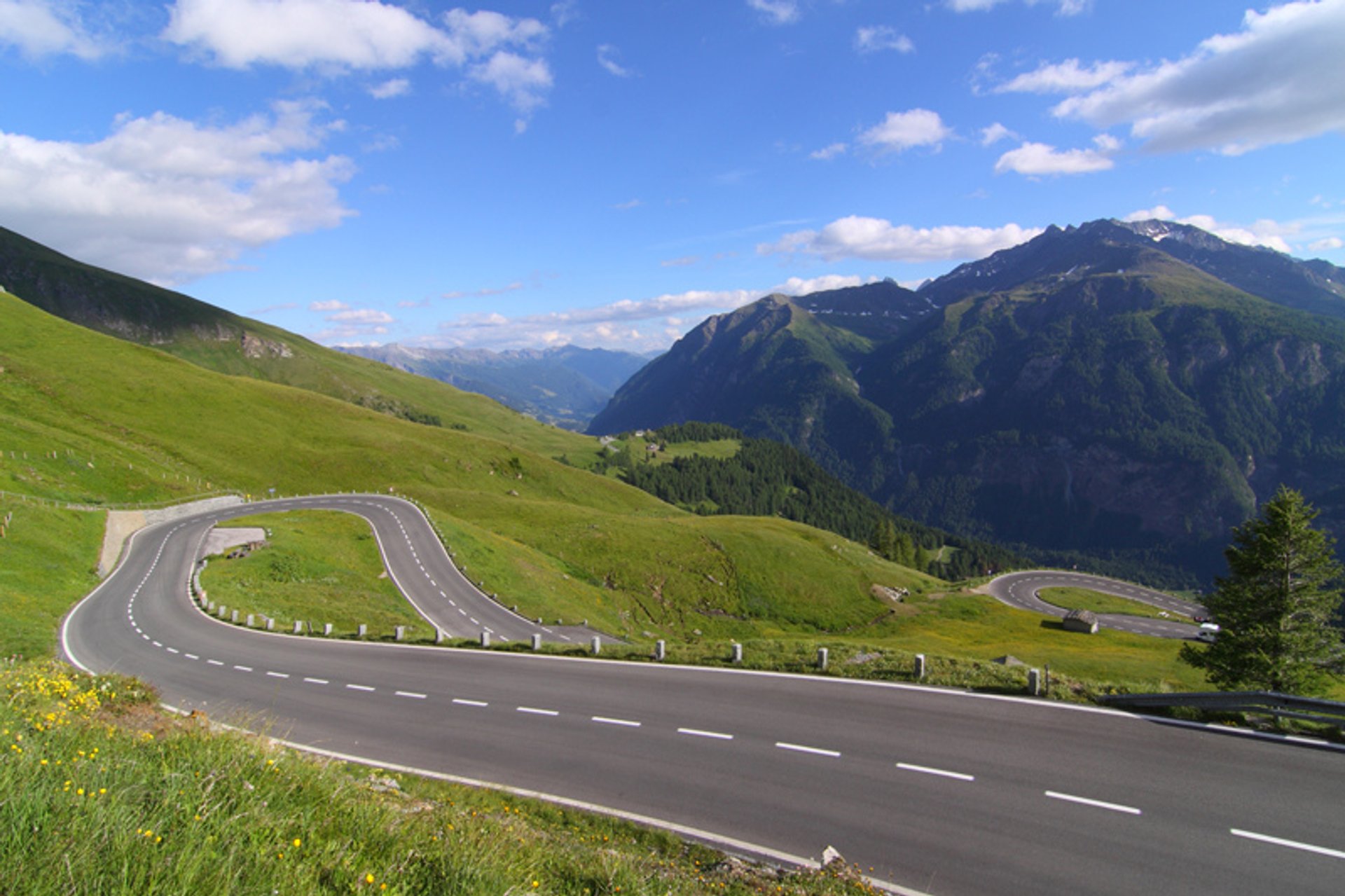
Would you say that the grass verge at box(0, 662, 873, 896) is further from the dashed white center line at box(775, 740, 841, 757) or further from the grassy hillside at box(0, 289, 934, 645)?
the grassy hillside at box(0, 289, 934, 645)

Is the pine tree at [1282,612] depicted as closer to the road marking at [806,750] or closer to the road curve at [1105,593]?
the road marking at [806,750]

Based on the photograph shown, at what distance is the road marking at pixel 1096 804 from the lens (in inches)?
509

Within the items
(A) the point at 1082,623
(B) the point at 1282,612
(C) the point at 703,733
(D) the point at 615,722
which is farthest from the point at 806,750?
(A) the point at 1082,623

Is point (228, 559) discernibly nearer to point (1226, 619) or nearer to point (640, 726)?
point (640, 726)

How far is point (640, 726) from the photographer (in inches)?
729

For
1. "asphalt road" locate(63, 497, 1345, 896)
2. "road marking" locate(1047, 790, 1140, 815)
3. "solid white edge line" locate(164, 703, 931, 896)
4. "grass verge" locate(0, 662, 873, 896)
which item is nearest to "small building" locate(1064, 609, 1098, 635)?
"asphalt road" locate(63, 497, 1345, 896)

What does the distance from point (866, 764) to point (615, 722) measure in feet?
24.7

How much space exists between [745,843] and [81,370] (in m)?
135

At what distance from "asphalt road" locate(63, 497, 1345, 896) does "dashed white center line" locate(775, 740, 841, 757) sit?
0.18 ft

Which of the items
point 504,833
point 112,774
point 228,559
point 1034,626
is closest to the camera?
point 112,774

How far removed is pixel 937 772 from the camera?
14844mm

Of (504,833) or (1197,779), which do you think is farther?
(1197,779)

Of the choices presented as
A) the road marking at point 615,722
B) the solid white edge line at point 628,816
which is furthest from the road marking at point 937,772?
the road marking at point 615,722

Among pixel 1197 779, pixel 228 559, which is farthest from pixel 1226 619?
pixel 228 559
